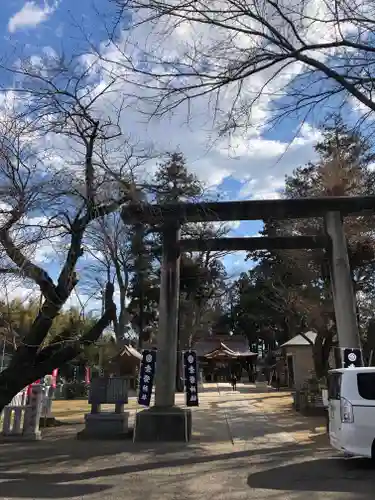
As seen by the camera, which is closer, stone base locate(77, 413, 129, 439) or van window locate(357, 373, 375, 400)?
van window locate(357, 373, 375, 400)

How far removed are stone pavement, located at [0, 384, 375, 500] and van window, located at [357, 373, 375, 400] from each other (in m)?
1.22

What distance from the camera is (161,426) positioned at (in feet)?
40.3

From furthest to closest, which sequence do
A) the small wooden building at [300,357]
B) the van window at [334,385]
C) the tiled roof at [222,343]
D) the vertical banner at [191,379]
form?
the tiled roof at [222,343] < the small wooden building at [300,357] < the vertical banner at [191,379] < the van window at [334,385]

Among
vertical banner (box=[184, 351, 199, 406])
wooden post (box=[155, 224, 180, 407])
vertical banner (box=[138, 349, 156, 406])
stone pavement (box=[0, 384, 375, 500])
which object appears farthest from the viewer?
vertical banner (box=[184, 351, 199, 406])

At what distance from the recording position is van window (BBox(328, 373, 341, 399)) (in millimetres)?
8934

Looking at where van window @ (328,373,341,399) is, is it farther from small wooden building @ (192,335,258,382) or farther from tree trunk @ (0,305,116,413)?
small wooden building @ (192,335,258,382)

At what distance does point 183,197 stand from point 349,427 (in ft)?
23.2

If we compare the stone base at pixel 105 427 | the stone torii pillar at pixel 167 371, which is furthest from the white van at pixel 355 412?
the stone base at pixel 105 427

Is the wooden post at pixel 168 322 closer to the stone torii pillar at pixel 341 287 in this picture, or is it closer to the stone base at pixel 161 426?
the stone base at pixel 161 426

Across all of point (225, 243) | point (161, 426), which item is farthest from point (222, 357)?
point (161, 426)

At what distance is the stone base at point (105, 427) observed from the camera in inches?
516

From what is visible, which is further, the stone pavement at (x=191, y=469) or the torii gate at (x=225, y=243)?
the torii gate at (x=225, y=243)

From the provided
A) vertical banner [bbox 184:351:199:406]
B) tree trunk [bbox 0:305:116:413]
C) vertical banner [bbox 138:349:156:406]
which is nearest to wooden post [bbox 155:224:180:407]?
vertical banner [bbox 138:349:156:406]

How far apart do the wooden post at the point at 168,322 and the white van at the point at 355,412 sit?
4930 mm
